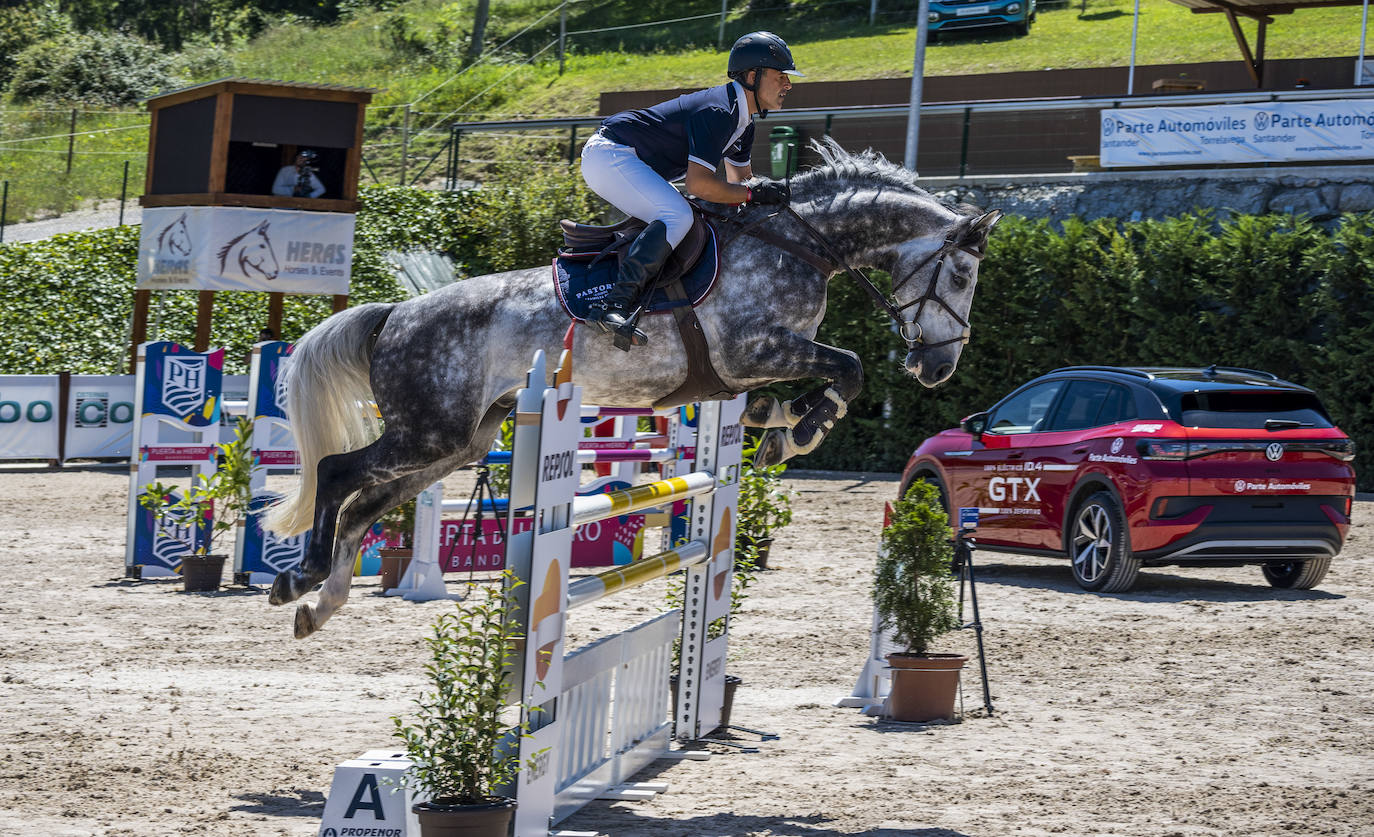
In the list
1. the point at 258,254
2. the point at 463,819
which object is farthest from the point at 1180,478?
the point at 258,254

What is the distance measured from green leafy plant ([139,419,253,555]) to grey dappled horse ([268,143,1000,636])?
4036 mm

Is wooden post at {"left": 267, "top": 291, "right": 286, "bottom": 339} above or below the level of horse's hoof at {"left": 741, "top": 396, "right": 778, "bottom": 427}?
above

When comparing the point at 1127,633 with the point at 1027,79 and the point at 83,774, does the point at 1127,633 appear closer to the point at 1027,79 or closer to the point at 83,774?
the point at 83,774

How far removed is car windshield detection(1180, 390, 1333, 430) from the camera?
9453mm

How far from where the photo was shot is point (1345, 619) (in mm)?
8797

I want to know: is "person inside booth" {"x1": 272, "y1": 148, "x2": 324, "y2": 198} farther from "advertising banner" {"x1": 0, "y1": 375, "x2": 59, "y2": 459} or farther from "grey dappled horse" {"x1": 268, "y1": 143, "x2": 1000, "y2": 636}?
"grey dappled horse" {"x1": 268, "y1": 143, "x2": 1000, "y2": 636}

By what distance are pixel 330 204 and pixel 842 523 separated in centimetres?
621

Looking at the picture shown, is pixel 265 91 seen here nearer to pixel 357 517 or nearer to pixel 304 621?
pixel 357 517

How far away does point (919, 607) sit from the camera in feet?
20.7

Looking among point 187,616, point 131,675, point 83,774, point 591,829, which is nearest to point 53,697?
point 131,675

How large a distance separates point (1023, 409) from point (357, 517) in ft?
21.3

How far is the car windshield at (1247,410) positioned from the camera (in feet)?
31.0

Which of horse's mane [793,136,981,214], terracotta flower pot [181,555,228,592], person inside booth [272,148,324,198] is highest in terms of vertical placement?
person inside booth [272,148,324,198]

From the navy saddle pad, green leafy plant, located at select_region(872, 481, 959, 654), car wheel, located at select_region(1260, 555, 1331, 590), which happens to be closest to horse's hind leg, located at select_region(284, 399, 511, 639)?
the navy saddle pad
